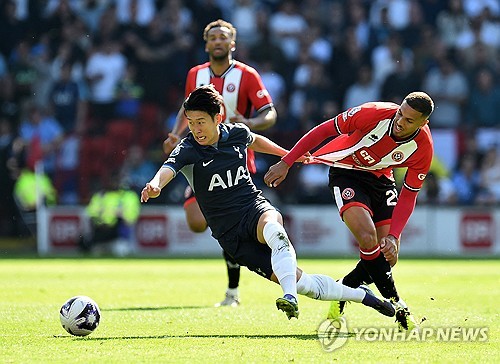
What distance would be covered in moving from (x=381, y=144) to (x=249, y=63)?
13.6 metres

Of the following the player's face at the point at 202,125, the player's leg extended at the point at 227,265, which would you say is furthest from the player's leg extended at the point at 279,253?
the player's leg extended at the point at 227,265

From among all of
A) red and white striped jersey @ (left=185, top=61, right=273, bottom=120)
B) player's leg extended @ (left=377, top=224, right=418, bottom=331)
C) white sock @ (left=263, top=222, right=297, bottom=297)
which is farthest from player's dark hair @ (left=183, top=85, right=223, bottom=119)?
red and white striped jersey @ (left=185, top=61, right=273, bottom=120)

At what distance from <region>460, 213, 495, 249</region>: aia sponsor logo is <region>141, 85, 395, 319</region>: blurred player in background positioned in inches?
481

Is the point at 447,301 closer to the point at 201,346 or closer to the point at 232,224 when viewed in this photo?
the point at 232,224

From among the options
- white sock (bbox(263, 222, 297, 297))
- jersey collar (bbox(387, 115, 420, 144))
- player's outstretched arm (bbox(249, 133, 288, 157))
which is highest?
jersey collar (bbox(387, 115, 420, 144))

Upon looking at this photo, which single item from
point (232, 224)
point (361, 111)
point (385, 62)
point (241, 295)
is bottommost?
point (241, 295)

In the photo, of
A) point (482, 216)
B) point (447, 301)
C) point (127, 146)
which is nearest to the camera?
point (447, 301)

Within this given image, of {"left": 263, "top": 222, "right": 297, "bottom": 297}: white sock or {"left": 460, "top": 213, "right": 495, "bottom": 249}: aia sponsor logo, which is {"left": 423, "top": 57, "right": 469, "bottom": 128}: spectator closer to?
{"left": 460, "top": 213, "right": 495, "bottom": 249}: aia sponsor logo

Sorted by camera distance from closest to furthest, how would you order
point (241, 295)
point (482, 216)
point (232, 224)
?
point (232, 224) → point (241, 295) → point (482, 216)

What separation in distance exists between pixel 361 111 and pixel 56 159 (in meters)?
13.8

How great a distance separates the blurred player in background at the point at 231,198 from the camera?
7.88m

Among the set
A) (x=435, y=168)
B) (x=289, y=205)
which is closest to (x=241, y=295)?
(x=289, y=205)

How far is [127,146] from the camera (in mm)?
21281

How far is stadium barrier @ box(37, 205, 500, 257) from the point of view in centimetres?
1986
